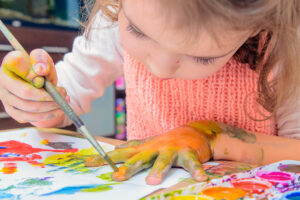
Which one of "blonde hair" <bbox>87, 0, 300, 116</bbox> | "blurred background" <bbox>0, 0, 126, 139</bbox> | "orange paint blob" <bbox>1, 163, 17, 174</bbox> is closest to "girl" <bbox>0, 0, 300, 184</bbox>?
"blonde hair" <bbox>87, 0, 300, 116</bbox>

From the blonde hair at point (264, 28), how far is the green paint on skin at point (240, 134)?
0.24ft

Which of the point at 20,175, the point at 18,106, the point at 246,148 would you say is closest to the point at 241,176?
the point at 246,148

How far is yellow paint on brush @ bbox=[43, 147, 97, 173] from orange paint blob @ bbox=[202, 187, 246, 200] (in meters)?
0.17

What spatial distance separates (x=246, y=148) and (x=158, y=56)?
23cm

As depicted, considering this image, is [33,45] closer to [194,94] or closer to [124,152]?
[194,94]

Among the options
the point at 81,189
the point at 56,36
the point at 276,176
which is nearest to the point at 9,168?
the point at 81,189

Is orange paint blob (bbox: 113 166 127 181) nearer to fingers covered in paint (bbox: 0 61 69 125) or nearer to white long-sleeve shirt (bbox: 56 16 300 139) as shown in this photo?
fingers covered in paint (bbox: 0 61 69 125)

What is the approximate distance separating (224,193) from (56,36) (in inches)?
59.1

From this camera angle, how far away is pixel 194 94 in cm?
67

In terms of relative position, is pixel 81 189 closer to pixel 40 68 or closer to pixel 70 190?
pixel 70 190

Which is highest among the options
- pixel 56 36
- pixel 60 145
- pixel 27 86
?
pixel 56 36

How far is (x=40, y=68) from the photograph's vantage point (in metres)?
0.46

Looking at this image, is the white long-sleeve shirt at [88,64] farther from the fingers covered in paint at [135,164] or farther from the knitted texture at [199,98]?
the fingers covered in paint at [135,164]

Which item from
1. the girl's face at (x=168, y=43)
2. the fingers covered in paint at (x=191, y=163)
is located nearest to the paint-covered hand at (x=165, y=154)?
the fingers covered in paint at (x=191, y=163)
